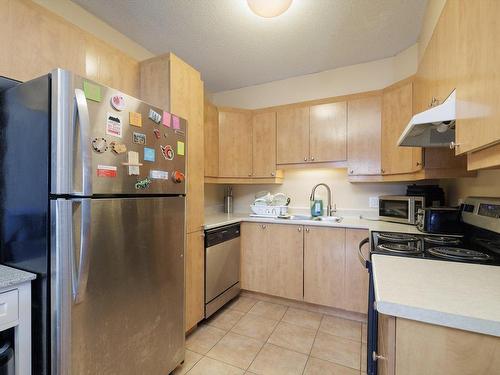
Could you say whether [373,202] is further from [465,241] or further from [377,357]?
[377,357]

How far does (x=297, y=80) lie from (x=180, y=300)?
2.67m

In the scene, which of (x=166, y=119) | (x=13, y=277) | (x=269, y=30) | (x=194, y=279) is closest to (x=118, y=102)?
(x=166, y=119)

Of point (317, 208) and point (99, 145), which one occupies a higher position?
point (99, 145)

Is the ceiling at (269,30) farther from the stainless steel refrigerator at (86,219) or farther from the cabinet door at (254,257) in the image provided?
the cabinet door at (254,257)

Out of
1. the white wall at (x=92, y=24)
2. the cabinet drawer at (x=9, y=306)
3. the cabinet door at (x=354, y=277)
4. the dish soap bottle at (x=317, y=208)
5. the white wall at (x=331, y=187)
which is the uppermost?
the white wall at (x=92, y=24)

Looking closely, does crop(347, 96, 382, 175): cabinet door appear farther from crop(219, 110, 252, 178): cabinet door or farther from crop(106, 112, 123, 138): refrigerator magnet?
crop(106, 112, 123, 138): refrigerator magnet

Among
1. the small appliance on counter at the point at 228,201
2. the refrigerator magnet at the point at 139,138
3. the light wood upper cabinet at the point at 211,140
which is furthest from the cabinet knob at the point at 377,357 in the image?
the small appliance on counter at the point at 228,201

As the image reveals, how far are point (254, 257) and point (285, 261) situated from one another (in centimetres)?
34

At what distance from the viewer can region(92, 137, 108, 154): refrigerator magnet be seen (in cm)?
102

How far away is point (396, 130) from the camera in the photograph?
2.14m

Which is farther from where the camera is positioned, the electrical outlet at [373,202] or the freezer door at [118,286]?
the electrical outlet at [373,202]

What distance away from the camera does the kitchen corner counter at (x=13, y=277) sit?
88 centimetres

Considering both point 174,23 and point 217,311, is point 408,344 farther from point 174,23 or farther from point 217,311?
point 174,23

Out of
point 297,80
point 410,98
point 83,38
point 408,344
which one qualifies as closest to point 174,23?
point 83,38
